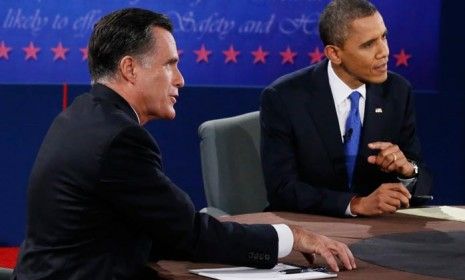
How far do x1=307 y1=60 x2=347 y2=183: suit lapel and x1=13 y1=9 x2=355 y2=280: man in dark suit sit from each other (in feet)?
3.37

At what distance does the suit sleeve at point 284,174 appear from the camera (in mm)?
Result: 3096

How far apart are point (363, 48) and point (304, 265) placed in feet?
4.08

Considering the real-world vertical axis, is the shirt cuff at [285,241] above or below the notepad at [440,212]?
below

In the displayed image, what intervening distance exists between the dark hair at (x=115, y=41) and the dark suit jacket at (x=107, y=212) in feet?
0.35

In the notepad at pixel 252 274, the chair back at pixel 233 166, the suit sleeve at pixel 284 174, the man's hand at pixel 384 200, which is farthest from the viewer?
the chair back at pixel 233 166

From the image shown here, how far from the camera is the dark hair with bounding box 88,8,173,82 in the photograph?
237cm

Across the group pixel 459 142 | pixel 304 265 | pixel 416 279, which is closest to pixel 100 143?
pixel 304 265

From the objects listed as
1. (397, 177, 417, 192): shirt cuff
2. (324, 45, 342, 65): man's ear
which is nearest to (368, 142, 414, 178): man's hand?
(397, 177, 417, 192): shirt cuff

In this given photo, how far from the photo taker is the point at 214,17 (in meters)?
5.82

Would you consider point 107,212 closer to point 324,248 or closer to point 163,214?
point 163,214

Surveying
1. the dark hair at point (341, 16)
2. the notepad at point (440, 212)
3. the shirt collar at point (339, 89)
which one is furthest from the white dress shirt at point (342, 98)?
the notepad at point (440, 212)

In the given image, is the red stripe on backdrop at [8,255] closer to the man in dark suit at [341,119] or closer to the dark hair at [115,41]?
the man in dark suit at [341,119]

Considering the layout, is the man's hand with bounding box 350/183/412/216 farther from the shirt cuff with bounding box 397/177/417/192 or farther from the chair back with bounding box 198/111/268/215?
the chair back with bounding box 198/111/268/215

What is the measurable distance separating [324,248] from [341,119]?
3.87ft
